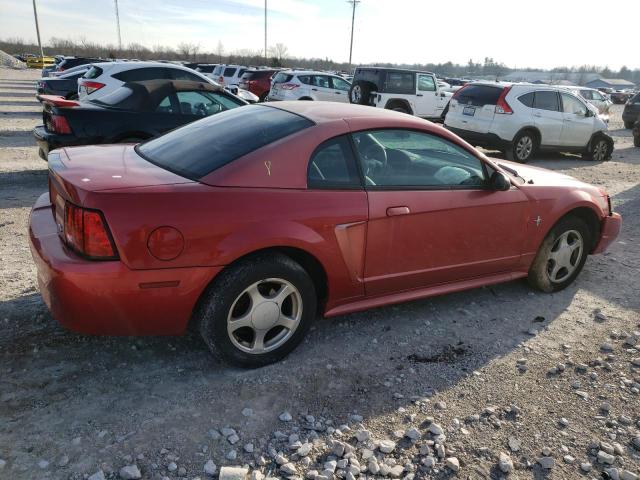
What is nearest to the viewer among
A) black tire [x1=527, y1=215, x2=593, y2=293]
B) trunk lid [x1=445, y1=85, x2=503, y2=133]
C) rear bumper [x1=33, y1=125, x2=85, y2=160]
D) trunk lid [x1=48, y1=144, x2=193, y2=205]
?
trunk lid [x1=48, y1=144, x2=193, y2=205]

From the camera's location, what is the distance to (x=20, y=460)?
2.29 m

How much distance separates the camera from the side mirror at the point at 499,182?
3713mm

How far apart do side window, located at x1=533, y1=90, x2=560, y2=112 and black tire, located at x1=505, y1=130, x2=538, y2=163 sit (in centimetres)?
66

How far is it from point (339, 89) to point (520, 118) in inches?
305

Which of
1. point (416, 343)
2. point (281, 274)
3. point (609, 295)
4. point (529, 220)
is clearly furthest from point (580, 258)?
point (281, 274)

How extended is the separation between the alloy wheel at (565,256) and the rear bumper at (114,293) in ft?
9.90

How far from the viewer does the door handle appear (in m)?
3.28

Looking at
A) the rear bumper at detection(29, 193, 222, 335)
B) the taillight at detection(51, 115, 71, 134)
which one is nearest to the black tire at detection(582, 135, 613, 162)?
the taillight at detection(51, 115, 71, 134)

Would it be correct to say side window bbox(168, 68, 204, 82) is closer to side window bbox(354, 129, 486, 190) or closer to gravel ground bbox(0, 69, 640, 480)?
gravel ground bbox(0, 69, 640, 480)

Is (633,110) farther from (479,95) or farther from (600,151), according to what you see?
(479,95)

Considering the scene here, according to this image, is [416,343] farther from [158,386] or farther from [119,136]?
[119,136]

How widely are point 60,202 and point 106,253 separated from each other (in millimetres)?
557

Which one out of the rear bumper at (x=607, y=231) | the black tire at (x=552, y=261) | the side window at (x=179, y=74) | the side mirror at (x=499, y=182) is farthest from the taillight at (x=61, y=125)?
the rear bumper at (x=607, y=231)

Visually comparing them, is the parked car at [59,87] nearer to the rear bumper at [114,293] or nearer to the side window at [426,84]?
the side window at [426,84]
